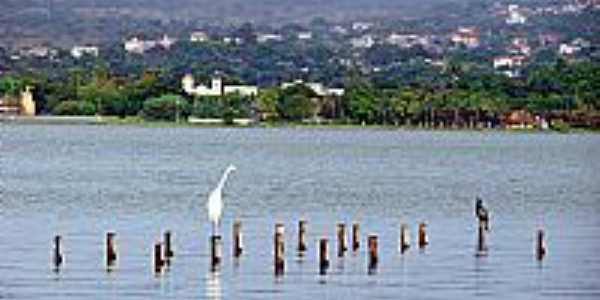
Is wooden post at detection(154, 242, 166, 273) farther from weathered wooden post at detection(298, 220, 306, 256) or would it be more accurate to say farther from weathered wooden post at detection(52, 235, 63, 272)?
weathered wooden post at detection(298, 220, 306, 256)

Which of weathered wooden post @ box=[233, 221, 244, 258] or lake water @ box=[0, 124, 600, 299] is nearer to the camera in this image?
lake water @ box=[0, 124, 600, 299]

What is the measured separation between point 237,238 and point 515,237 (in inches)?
443

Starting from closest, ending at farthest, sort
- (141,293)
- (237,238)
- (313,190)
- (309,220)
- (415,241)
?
(141,293)
(237,238)
(415,241)
(309,220)
(313,190)

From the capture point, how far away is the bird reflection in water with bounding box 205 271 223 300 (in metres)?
47.4

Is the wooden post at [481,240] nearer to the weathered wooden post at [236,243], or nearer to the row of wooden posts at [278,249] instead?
the row of wooden posts at [278,249]

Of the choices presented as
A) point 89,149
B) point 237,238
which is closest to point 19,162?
point 89,149

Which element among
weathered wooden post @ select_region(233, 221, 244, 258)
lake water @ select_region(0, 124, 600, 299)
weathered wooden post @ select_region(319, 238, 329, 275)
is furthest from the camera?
weathered wooden post @ select_region(233, 221, 244, 258)

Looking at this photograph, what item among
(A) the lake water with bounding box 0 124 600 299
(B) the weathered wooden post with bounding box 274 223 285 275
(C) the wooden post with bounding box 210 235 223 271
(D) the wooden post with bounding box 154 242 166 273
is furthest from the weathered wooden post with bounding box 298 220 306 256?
(D) the wooden post with bounding box 154 242 166 273

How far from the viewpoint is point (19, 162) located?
11481 cm

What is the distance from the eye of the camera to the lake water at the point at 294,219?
49.4 meters

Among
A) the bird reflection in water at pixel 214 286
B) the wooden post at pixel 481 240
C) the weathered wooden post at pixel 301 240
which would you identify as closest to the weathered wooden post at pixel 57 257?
the bird reflection in water at pixel 214 286

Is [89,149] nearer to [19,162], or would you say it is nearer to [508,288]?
[19,162]

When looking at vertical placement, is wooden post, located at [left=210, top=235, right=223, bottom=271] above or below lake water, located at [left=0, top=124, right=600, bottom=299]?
above

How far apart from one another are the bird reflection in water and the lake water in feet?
0.26
